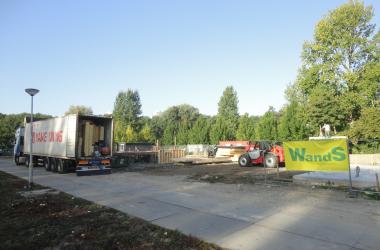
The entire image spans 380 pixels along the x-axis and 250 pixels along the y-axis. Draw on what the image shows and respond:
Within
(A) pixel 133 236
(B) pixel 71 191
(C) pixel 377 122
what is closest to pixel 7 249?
(A) pixel 133 236

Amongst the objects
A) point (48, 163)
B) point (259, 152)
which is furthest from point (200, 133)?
point (48, 163)

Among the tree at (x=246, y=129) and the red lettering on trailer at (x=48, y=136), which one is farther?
the tree at (x=246, y=129)

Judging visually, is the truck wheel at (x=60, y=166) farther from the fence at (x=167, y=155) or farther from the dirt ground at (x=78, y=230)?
the fence at (x=167, y=155)

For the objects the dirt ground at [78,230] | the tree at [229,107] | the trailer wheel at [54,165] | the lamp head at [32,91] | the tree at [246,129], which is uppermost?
the tree at [229,107]

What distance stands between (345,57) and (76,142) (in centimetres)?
3299

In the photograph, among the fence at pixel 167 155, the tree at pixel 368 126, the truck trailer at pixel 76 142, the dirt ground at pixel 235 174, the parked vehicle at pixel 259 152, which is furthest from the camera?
the tree at pixel 368 126

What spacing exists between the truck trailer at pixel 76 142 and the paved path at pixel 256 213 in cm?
532

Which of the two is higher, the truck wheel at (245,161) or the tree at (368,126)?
the tree at (368,126)

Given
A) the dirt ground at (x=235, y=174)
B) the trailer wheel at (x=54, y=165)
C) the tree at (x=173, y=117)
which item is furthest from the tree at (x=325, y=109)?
the tree at (x=173, y=117)

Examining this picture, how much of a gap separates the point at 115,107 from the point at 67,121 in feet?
213

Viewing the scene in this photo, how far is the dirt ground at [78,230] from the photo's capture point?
4.79 metres

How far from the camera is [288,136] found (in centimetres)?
3697

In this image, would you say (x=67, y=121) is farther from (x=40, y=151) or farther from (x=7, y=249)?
(x=7, y=249)

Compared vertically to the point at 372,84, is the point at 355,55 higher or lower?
higher
